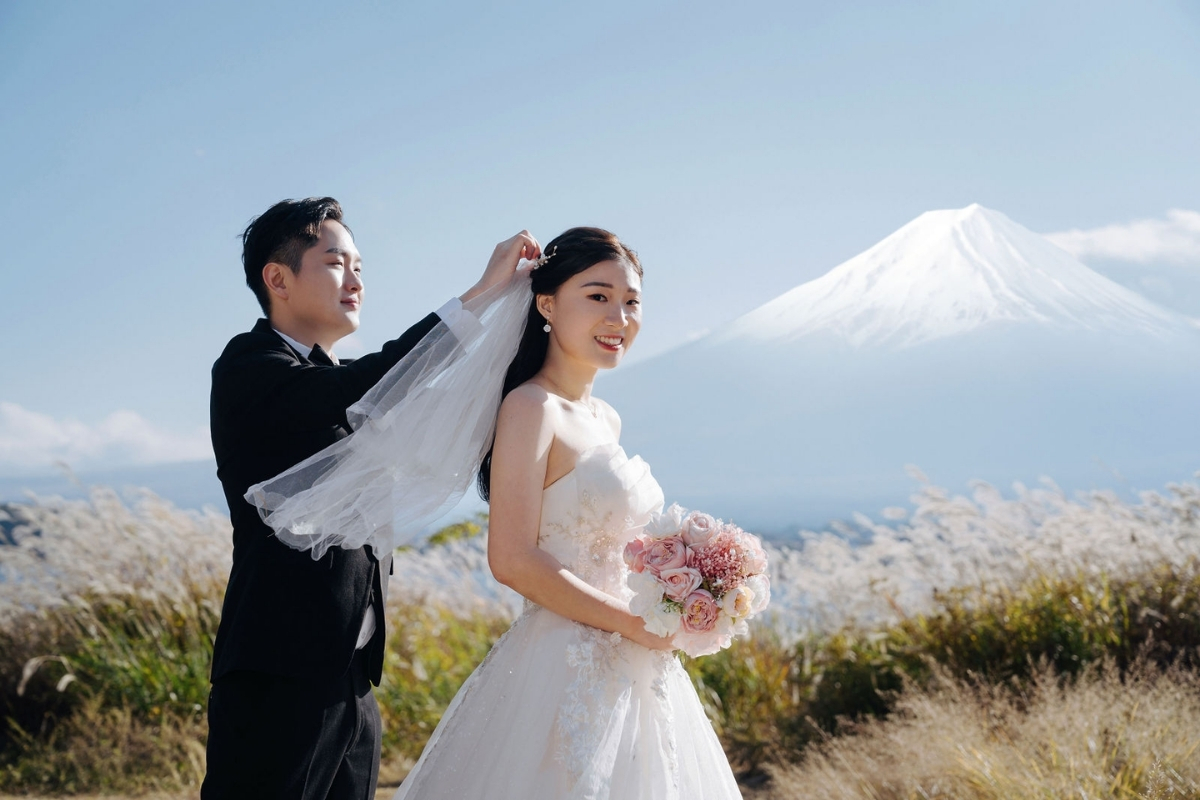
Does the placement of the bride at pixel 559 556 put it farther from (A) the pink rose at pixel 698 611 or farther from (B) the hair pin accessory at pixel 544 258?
(A) the pink rose at pixel 698 611

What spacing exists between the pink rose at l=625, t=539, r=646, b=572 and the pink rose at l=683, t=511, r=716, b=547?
0.42 ft

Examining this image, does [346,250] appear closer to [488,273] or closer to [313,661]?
[488,273]

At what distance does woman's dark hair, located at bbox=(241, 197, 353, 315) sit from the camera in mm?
2953

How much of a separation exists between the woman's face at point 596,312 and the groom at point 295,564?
0.22m

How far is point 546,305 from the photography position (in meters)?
3.06

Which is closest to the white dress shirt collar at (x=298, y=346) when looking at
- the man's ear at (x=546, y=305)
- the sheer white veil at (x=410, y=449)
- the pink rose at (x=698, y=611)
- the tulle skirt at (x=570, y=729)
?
the sheer white veil at (x=410, y=449)

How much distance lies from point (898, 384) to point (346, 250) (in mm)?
36367

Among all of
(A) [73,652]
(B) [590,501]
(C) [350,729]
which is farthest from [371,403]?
(A) [73,652]

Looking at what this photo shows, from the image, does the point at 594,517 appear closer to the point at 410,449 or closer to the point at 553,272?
the point at 410,449

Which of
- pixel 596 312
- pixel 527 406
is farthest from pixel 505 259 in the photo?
pixel 527 406

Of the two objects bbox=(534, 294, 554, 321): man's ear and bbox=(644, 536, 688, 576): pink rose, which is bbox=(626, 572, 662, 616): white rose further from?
bbox=(534, 294, 554, 321): man's ear

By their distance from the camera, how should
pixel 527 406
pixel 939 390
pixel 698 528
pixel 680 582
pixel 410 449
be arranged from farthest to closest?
pixel 939 390 < pixel 410 449 < pixel 527 406 < pixel 698 528 < pixel 680 582

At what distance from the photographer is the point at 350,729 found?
2756mm

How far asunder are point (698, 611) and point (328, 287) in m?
1.51
